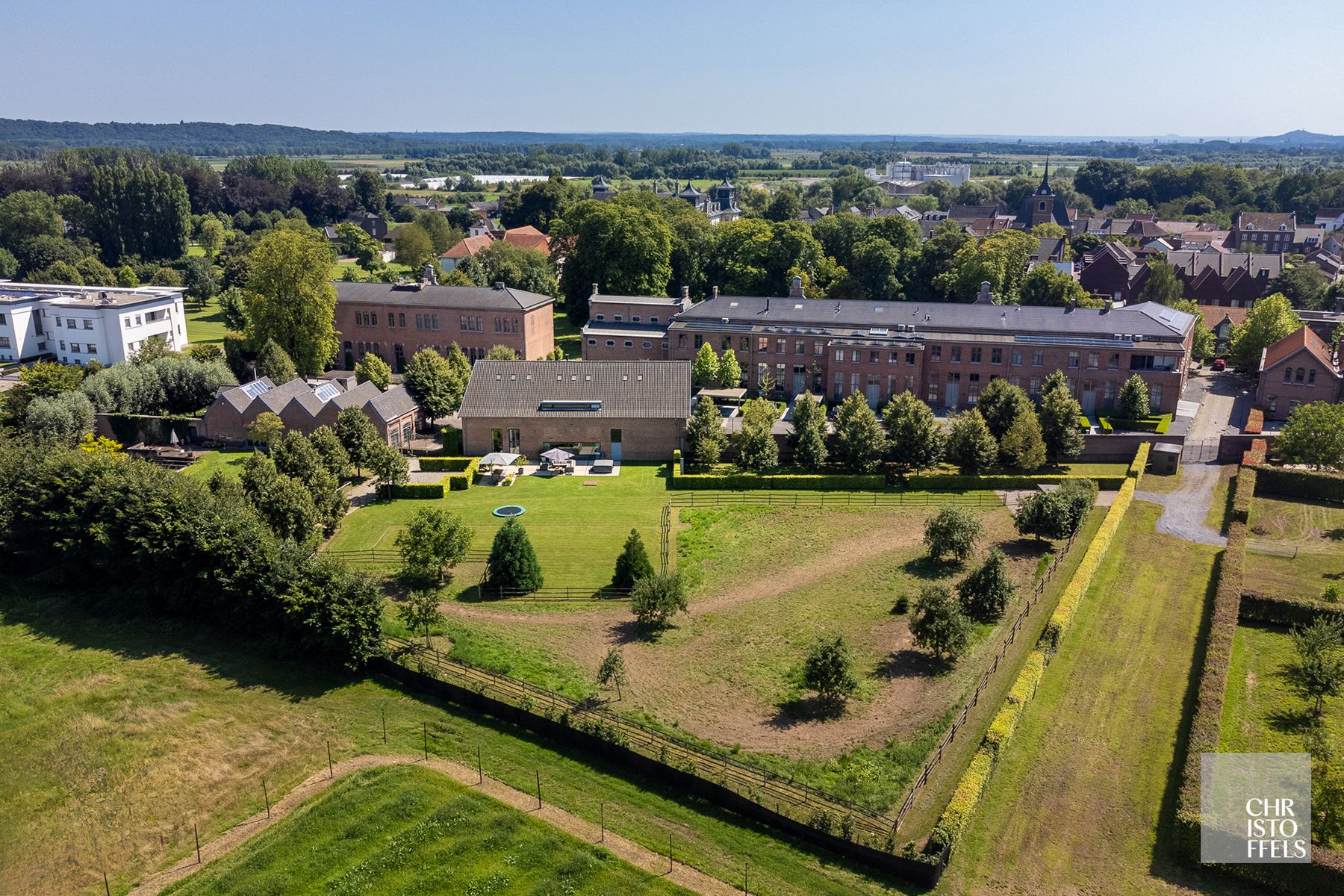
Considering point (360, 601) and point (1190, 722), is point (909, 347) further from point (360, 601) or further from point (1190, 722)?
point (360, 601)

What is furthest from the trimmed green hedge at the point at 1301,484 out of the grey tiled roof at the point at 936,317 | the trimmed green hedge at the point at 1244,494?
the grey tiled roof at the point at 936,317

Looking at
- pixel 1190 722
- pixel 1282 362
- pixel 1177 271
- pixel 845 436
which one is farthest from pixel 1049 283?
pixel 1190 722

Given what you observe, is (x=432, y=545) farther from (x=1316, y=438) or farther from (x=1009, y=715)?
(x=1316, y=438)

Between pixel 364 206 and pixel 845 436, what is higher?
pixel 364 206

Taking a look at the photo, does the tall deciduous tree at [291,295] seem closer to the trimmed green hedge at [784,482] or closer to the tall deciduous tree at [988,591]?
the trimmed green hedge at [784,482]

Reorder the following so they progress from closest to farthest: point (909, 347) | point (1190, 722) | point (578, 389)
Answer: point (1190, 722) → point (578, 389) → point (909, 347)

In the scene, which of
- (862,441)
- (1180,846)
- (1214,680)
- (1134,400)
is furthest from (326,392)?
(1134,400)
